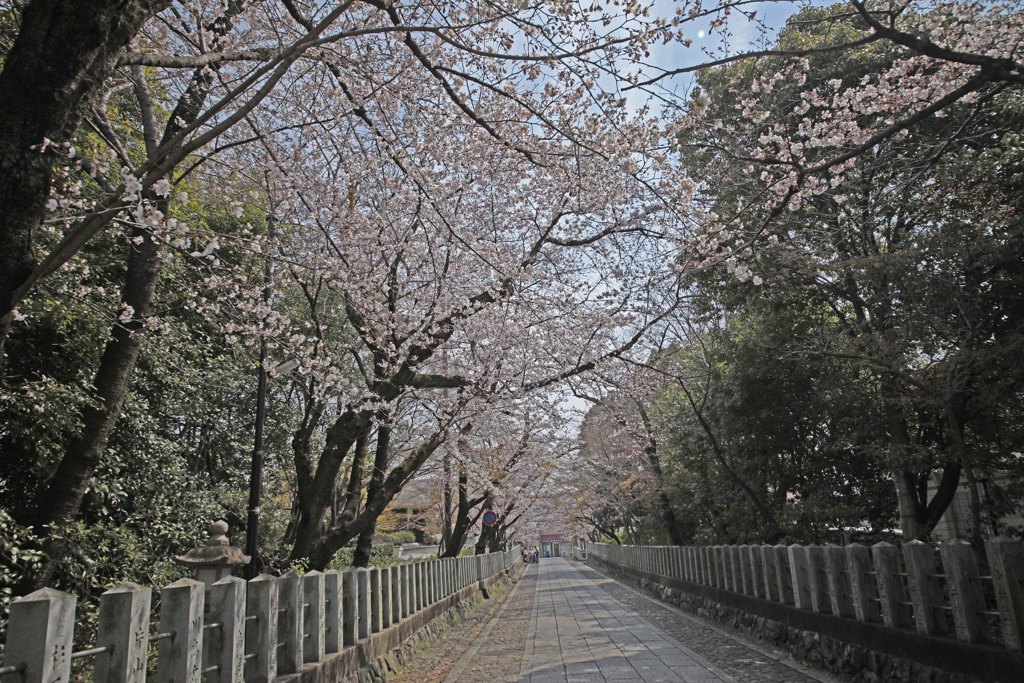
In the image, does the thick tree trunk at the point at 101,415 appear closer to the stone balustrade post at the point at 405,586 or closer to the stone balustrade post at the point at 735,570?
the stone balustrade post at the point at 405,586

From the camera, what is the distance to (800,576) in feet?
29.7

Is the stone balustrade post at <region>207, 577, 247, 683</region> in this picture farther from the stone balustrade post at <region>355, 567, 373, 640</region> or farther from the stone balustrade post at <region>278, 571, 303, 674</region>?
the stone balustrade post at <region>355, 567, 373, 640</region>

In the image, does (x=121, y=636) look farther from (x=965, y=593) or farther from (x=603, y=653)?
(x=603, y=653)

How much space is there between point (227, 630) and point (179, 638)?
0.67 m

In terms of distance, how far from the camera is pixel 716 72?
12.6 m

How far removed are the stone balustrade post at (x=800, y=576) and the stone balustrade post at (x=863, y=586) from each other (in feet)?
4.90

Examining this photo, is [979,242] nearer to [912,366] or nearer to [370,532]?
[912,366]

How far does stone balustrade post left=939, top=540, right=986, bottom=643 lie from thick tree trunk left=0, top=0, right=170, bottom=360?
22.9 ft

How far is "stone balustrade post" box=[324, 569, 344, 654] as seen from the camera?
647 centimetres

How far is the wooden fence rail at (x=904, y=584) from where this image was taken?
4.95 meters

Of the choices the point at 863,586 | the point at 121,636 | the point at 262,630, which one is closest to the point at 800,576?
the point at 863,586

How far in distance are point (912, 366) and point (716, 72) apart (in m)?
6.97

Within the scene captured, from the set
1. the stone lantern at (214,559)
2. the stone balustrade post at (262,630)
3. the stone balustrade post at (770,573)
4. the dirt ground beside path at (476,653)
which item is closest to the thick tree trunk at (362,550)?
the dirt ground beside path at (476,653)

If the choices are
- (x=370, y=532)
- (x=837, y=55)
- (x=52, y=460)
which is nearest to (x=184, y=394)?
(x=52, y=460)
